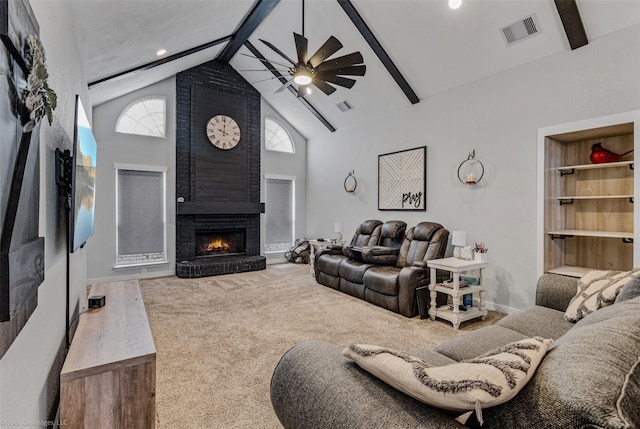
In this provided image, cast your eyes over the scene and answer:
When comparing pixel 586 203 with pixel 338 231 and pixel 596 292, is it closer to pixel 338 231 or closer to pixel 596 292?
pixel 596 292

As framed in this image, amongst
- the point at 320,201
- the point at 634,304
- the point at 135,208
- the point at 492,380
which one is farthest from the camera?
the point at 320,201

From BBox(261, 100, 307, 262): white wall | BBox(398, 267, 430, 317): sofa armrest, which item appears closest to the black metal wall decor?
BBox(398, 267, 430, 317): sofa armrest

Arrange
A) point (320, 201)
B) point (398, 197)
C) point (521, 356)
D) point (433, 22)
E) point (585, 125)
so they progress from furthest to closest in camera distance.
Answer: point (320, 201)
point (398, 197)
point (433, 22)
point (585, 125)
point (521, 356)

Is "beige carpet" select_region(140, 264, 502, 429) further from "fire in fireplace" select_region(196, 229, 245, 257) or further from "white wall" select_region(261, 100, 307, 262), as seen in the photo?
"white wall" select_region(261, 100, 307, 262)

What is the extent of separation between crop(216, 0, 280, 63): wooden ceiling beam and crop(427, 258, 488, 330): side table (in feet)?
13.8

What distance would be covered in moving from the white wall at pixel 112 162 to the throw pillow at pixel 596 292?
5996 millimetres

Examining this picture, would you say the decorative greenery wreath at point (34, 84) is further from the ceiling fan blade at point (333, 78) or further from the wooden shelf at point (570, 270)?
the wooden shelf at point (570, 270)

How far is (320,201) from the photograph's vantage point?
23.9 ft

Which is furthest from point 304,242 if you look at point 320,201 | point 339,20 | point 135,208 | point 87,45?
point 87,45

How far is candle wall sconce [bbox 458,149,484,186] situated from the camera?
4168mm

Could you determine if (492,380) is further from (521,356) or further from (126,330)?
(126,330)

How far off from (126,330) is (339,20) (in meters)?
4.50

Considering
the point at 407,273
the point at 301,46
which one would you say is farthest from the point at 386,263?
the point at 301,46

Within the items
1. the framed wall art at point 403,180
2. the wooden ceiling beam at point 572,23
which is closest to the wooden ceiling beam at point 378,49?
the framed wall art at point 403,180
